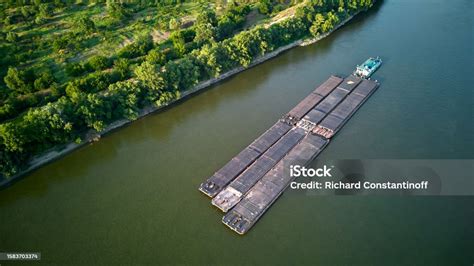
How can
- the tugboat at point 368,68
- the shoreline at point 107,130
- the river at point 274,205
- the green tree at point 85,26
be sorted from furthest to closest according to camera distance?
the green tree at point 85,26 < the tugboat at point 368,68 < the shoreline at point 107,130 < the river at point 274,205

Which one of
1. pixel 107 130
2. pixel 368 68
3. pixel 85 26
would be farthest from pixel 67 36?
pixel 368 68

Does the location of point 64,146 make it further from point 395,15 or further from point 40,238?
point 395,15

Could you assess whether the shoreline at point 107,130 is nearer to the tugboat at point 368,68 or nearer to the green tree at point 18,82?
the green tree at point 18,82

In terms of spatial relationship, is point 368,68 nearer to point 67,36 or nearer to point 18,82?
point 18,82

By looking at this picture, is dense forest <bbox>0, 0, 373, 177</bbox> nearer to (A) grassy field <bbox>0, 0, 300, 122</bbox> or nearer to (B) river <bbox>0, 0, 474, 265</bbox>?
(A) grassy field <bbox>0, 0, 300, 122</bbox>

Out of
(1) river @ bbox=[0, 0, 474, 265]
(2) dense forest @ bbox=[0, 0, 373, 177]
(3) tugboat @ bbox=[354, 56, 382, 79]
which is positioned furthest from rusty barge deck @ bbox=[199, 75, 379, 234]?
(2) dense forest @ bbox=[0, 0, 373, 177]

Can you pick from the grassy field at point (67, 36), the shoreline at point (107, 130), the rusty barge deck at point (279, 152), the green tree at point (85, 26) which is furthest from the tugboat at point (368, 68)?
the green tree at point (85, 26)
